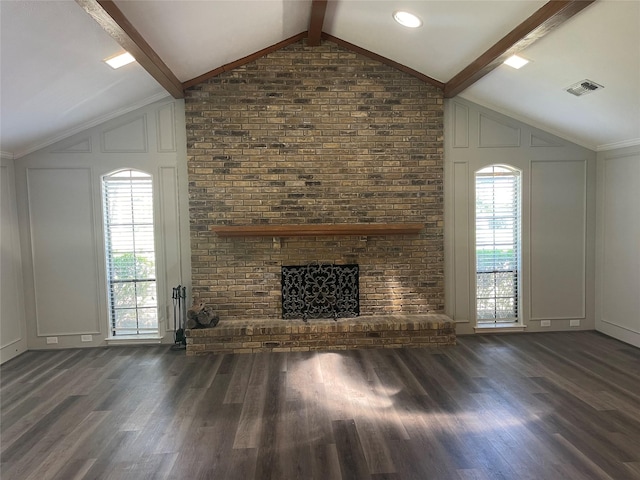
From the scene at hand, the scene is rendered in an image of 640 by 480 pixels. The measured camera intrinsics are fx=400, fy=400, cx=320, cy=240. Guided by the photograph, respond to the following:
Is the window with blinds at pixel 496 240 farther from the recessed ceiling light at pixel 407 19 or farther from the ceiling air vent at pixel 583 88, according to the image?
the recessed ceiling light at pixel 407 19

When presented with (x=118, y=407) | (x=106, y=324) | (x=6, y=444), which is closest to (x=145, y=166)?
(x=106, y=324)

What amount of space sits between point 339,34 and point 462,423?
4225mm

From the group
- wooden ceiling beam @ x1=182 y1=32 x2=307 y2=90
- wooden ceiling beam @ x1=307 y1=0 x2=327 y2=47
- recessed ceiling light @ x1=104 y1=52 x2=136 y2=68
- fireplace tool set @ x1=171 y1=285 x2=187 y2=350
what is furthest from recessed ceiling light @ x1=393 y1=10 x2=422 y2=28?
fireplace tool set @ x1=171 y1=285 x2=187 y2=350

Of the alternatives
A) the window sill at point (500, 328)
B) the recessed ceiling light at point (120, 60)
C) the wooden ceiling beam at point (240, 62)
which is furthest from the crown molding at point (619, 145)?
the recessed ceiling light at point (120, 60)

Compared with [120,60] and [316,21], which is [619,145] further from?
[120,60]

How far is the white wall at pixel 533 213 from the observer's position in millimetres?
5125

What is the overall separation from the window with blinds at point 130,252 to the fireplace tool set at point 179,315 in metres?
0.27

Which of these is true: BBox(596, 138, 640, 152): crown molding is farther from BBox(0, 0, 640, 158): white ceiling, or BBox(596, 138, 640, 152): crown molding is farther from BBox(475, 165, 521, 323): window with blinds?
BBox(475, 165, 521, 323): window with blinds

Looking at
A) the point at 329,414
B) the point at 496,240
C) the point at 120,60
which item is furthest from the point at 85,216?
the point at 496,240

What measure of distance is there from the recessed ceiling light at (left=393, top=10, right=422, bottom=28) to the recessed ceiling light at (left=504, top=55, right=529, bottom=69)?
0.92m

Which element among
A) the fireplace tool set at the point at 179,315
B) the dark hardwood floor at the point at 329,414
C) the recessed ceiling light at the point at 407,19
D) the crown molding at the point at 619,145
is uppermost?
the recessed ceiling light at the point at 407,19

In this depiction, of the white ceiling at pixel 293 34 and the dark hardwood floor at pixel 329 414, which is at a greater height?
the white ceiling at pixel 293 34

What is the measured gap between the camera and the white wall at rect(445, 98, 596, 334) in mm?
5125

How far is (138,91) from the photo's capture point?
176 inches
